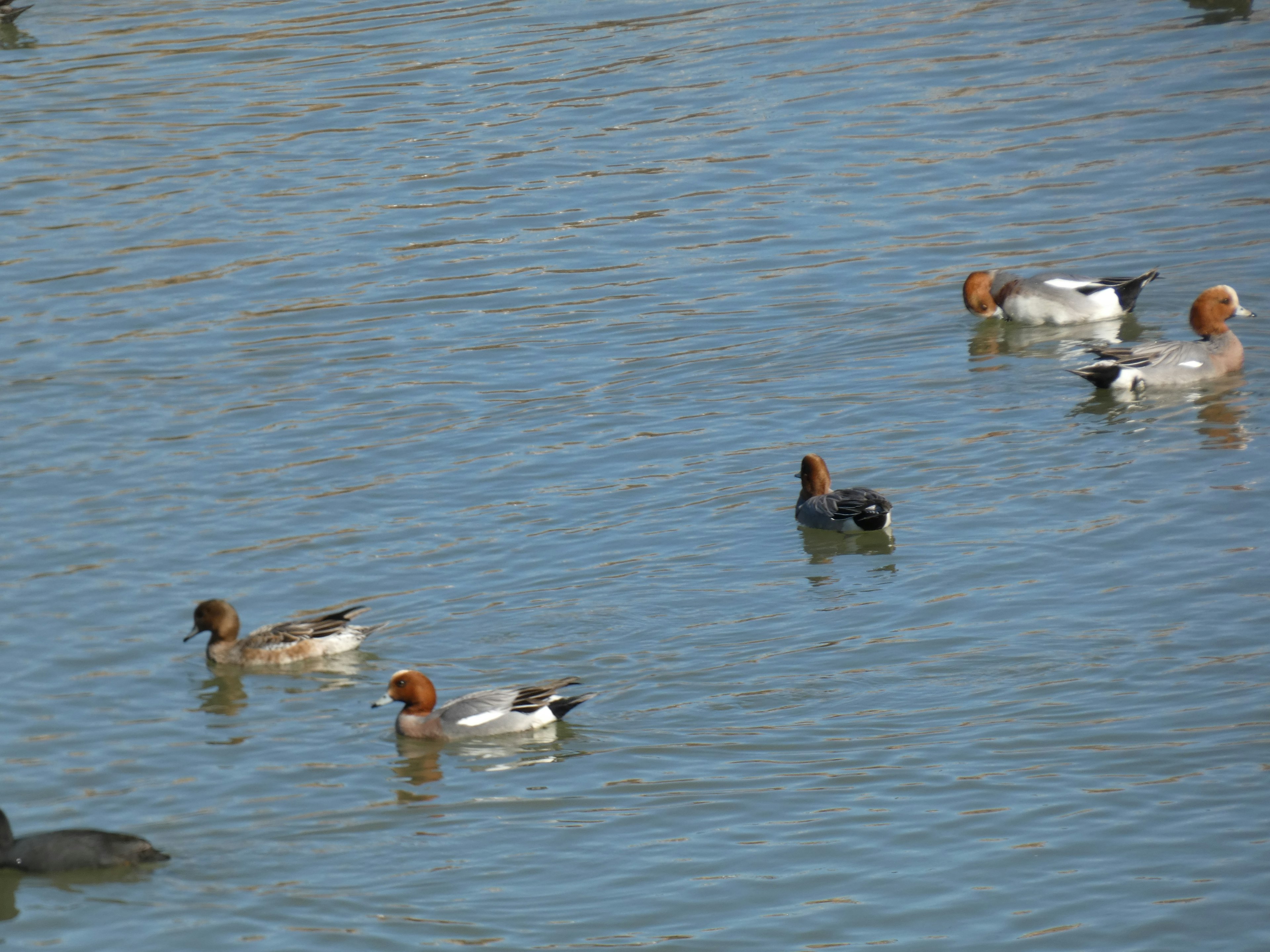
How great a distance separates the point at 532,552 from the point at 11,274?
9777mm

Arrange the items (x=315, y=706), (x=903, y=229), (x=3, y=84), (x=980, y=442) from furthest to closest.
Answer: (x=3, y=84), (x=903, y=229), (x=980, y=442), (x=315, y=706)

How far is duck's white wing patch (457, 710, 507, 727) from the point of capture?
10.3m

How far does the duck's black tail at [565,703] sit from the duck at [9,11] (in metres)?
22.5

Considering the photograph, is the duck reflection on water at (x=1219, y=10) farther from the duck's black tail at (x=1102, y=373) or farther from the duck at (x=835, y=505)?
the duck at (x=835, y=505)

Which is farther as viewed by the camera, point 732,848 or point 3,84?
point 3,84

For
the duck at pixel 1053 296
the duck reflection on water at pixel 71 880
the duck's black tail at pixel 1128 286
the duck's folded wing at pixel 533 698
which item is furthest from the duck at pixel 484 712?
the duck's black tail at pixel 1128 286

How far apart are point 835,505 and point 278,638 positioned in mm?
4120

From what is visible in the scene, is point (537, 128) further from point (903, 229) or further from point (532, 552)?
point (532, 552)

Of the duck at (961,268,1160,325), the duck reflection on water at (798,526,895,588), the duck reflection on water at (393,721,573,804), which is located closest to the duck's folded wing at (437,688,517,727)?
the duck reflection on water at (393,721,573,804)

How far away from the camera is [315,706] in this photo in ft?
36.7

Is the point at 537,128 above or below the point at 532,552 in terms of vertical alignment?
above

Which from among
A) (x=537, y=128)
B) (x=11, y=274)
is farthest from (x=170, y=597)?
(x=537, y=128)

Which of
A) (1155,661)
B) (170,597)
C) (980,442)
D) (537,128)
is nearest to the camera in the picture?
(1155,661)

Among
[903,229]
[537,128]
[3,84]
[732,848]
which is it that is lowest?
[732,848]
